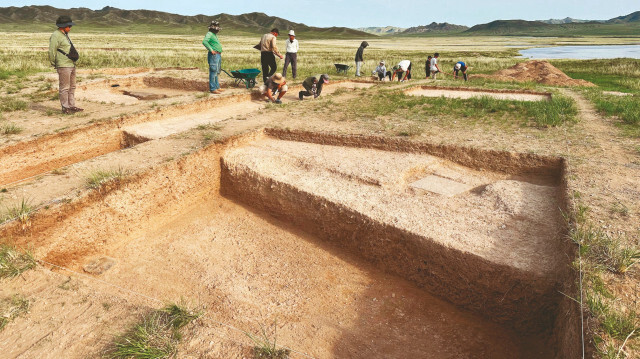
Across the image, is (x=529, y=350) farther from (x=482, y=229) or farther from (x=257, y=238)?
(x=257, y=238)

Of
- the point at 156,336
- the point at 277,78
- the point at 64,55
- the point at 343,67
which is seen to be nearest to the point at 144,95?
the point at 64,55

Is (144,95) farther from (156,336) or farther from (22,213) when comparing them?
(156,336)

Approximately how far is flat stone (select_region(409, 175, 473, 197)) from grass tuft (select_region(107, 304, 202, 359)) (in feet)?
10.6

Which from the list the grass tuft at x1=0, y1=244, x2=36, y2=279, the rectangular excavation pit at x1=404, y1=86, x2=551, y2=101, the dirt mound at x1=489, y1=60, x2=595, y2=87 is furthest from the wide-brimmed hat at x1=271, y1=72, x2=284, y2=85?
the dirt mound at x1=489, y1=60, x2=595, y2=87

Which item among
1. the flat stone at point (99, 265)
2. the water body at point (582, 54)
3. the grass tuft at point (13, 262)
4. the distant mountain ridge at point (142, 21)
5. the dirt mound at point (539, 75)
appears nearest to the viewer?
the grass tuft at point (13, 262)

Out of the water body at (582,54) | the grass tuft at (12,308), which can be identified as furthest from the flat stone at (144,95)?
the water body at (582,54)

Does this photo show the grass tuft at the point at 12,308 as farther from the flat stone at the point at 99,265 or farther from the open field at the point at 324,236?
the flat stone at the point at 99,265

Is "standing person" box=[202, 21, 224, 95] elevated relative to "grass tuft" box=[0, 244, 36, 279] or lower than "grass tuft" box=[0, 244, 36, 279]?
elevated

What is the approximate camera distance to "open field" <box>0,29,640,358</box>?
2740mm

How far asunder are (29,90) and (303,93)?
7.88 meters

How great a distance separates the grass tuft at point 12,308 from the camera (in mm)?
2736

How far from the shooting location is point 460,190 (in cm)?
484

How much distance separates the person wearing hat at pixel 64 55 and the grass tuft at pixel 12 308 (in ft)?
19.1

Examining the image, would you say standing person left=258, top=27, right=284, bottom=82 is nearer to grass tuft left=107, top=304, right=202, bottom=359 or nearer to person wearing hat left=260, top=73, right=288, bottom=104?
person wearing hat left=260, top=73, right=288, bottom=104
